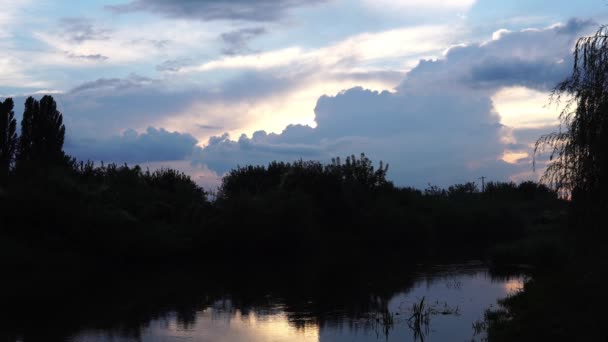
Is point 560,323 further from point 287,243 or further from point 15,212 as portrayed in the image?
point 287,243

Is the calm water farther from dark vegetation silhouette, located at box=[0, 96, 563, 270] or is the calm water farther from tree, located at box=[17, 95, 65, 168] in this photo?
tree, located at box=[17, 95, 65, 168]

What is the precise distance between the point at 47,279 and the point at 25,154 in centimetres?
2641

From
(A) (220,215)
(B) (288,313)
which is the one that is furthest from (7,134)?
(B) (288,313)

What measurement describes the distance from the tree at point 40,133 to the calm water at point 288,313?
29727mm

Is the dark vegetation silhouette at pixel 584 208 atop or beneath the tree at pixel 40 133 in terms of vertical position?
beneath

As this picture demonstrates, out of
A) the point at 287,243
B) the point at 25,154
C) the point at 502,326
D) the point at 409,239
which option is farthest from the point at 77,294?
the point at 409,239

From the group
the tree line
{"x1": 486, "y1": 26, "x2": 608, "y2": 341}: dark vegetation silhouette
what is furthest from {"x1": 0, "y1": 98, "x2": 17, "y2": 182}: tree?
{"x1": 486, "y1": 26, "x2": 608, "y2": 341}: dark vegetation silhouette

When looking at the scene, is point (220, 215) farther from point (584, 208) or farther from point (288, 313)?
point (584, 208)

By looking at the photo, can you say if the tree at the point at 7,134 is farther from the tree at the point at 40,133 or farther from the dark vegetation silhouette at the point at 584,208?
the dark vegetation silhouette at the point at 584,208

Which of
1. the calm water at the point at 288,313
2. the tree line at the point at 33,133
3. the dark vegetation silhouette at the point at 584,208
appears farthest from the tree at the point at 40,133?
the dark vegetation silhouette at the point at 584,208

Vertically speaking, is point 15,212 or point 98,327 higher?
point 15,212

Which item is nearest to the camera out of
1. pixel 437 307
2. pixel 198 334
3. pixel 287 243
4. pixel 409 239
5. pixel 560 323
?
pixel 560 323

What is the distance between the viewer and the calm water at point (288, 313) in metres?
20.8

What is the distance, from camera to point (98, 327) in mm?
22234
